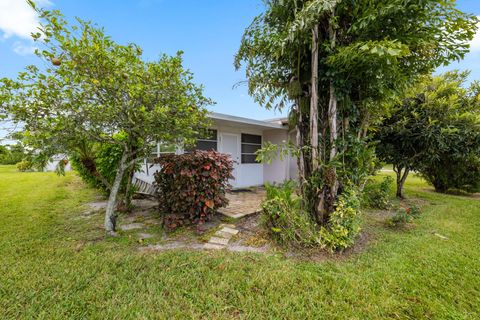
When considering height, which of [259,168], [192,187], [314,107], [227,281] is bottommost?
[227,281]

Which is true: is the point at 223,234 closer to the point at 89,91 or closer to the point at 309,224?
the point at 309,224

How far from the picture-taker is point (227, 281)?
7.59 ft

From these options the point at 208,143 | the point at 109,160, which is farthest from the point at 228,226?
the point at 109,160

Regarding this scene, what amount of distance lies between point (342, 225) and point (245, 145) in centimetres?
549

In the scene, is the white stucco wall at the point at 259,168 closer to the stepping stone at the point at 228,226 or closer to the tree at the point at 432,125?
the tree at the point at 432,125

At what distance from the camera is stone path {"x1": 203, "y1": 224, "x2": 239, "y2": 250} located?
10.7ft

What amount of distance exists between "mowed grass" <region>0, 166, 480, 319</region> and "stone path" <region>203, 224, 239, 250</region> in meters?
0.30

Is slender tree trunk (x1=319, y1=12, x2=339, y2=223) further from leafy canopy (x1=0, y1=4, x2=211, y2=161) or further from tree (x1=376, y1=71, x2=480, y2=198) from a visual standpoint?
tree (x1=376, y1=71, x2=480, y2=198)

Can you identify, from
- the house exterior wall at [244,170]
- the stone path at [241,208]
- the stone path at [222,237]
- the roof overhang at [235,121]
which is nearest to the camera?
the stone path at [222,237]

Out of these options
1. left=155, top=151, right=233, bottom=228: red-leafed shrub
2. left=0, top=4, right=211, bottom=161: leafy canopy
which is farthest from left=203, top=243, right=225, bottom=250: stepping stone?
left=0, top=4, right=211, bottom=161: leafy canopy

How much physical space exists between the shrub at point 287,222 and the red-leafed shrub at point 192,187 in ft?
3.49

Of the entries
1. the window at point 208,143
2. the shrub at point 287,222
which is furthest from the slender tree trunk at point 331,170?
the window at point 208,143

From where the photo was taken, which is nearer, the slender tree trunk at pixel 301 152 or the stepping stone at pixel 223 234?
the slender tree trunk at pixel 301 152

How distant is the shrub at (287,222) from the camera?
314 centimetres
